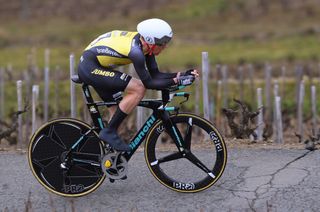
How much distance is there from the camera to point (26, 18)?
41812mm

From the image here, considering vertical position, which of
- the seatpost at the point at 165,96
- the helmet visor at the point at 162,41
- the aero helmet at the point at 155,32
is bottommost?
the seatpost at the point at 165,96

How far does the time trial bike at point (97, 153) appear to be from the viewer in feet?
20.6

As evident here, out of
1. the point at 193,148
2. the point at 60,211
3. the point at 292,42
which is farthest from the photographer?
the point at 292,42

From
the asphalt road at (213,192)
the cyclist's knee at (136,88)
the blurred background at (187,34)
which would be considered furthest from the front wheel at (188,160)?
the blurred background at (187,34)

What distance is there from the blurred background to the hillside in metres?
0.03

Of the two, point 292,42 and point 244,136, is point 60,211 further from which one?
point 292,42

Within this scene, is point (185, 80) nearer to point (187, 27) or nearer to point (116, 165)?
point (116, 165)

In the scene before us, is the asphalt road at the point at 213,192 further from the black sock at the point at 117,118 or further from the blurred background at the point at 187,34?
the blurred background at the point at 187,34

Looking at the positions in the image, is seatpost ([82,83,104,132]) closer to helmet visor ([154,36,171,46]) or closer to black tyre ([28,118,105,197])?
black tyre ([28,118,105,197])

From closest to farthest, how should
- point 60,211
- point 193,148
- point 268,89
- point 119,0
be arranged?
point 60,211 < point 193,148 < point 268,89 < point 119,0

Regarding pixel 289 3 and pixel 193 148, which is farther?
pixel 289 3

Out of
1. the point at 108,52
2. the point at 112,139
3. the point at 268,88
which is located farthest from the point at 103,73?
the point at 268,88

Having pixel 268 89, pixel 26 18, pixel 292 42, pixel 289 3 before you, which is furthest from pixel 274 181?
pixel 26 18

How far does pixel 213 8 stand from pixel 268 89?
27723mm
